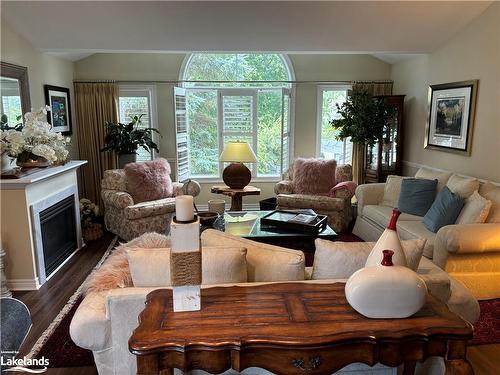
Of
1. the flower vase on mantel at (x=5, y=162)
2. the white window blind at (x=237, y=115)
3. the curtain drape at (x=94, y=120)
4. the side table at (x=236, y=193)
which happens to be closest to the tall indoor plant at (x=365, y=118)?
the white window blind at (x=237, y=115)

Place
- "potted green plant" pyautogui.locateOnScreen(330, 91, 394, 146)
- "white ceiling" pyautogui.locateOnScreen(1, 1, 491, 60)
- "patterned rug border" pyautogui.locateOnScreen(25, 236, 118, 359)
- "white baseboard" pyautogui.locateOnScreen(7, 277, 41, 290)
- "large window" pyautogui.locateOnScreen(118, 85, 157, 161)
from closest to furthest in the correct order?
"patterned rug border" pyautogui.locateOnScreen(25, 236, 118, 359), "white baseboard" pyautogui.locateOnScreen(7, 277, 41, 290), "white ceiling" pyautogui.locateOnScreen(1, 1, 491, 60), "potted green plant" pyautogui.locateOnScreen(330, 91, 394, 146), "large window" pyautogui.locateOnScreen(118, 85, 157, 161)

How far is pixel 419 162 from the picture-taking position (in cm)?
534

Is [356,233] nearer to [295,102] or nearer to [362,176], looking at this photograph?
[362,176]

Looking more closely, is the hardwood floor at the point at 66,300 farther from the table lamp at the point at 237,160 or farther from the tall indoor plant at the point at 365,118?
the tall indoor plant at the point at 365,118

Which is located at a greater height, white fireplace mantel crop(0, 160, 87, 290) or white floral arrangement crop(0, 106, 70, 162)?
white floral arrangement crop(0, 106, 70, 162)

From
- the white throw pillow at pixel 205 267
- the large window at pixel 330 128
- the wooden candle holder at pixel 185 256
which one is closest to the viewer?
the wooden candle holder at pixel 185 256

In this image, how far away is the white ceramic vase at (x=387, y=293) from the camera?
1399 mm

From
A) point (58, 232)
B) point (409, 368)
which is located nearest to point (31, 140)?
point (58, 232)

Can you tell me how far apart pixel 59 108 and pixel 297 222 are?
372 cm

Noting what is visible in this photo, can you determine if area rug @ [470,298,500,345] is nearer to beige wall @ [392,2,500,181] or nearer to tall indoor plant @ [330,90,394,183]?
beige wall @ [392,2,500,181]

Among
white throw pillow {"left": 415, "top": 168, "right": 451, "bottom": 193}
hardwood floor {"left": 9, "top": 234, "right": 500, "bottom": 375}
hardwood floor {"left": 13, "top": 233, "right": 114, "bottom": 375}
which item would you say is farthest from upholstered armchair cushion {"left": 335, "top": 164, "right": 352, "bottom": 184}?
hardwood floor {"left": 13, "top": 233, "right": 114, "bottom": 375}

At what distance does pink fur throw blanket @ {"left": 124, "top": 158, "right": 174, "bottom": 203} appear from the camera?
16.3ft

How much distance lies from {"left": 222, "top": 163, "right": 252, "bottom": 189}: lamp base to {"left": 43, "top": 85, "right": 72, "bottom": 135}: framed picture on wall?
237cm

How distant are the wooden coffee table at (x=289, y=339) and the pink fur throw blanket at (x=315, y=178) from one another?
155 inches
